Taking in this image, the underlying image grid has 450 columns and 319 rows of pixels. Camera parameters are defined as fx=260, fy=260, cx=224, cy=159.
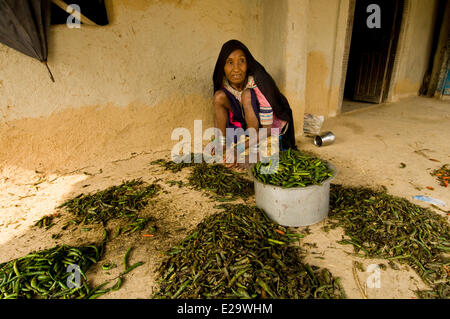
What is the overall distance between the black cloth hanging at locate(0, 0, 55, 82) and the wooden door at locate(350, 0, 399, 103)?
813cm

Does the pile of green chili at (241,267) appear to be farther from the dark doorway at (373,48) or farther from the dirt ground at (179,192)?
the dark doorway at (373,48)

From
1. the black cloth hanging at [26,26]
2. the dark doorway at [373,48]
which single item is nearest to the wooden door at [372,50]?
the dark doorway at [373,48]

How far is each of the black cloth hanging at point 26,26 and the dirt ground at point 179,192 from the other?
1.50m

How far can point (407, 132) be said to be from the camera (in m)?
5.17

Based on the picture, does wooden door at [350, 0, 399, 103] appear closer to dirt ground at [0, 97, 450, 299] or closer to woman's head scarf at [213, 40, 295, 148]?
dirt ground at [0, 97, 450, 299]

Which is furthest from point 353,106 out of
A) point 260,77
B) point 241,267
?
point 241,267

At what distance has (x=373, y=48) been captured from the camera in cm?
781

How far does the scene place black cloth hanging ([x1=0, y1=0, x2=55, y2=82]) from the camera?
295 cm

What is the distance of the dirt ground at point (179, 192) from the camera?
6.70 feet

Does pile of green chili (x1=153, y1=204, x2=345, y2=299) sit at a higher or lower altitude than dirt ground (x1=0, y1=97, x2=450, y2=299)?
higher

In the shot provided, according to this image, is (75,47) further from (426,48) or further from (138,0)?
(426,48)

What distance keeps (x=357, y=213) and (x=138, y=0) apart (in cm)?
404

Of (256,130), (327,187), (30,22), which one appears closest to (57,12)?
(30,22)

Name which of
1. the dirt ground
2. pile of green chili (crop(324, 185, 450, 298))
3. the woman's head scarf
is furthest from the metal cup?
pile of green chili (crop(324, 185, 450, 298))
